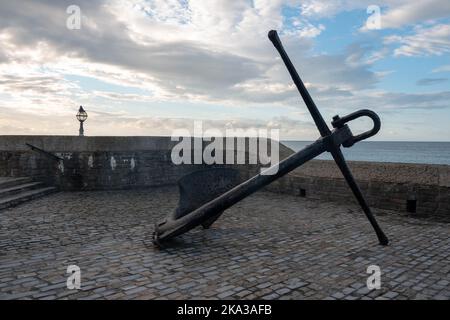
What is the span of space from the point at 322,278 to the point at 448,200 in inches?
165

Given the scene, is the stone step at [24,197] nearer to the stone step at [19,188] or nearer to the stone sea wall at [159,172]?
the stone step at [19,188]

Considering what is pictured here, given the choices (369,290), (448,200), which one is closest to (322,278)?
(369,290)

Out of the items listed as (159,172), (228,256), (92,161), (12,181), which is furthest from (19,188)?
(228,256)

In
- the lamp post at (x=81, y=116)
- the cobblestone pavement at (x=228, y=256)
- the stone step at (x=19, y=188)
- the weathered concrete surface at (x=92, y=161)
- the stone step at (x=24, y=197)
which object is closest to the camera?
the cobblestone pavement at (x=228, y=256)

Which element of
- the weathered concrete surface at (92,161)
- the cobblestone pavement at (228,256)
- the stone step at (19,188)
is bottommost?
the cobblestone pavement at (228,256)

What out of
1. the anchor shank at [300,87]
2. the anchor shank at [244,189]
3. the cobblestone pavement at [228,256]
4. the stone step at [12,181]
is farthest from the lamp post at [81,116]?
the anchor shank at [300,87]

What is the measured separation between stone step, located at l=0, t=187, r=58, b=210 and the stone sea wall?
74cm

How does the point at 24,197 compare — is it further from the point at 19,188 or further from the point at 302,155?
the point at 302,155

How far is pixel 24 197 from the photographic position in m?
8.36

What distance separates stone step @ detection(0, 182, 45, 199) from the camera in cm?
825

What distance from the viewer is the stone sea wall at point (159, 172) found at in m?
6.94

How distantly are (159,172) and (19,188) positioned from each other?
413cm

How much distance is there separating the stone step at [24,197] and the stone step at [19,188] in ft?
0.40
